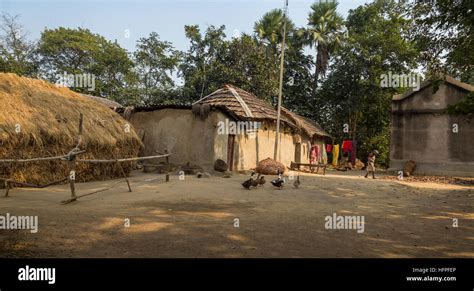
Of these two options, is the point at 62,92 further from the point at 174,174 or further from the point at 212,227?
the point at 212,227

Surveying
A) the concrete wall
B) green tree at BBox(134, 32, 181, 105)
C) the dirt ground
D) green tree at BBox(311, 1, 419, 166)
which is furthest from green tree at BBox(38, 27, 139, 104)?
the dirt ground

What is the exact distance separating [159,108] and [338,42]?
72.2 ft

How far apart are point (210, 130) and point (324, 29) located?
22132 mm

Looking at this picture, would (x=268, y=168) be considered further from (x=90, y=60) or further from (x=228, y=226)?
(x=90, y=60)

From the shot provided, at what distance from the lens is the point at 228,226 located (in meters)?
5.10

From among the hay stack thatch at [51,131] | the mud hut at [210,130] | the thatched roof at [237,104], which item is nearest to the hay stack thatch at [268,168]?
the mud hut at [210,130]

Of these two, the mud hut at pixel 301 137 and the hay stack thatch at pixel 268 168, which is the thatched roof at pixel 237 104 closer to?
the hay stack thatch at pixel 268 168

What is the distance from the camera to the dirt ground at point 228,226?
388 centimetres

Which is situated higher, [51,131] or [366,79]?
[366,79]

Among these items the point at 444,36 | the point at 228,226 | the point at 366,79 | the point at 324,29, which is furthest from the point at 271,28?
the point at 228,226

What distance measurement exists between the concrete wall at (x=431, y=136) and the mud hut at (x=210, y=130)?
7.19 m
